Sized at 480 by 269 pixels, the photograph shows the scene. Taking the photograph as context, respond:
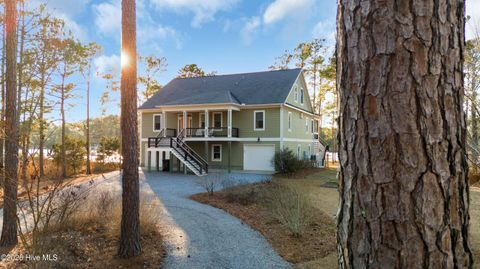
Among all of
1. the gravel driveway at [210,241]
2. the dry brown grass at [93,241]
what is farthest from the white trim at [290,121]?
the dry brown grass at [93,241]

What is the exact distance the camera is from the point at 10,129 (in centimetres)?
561

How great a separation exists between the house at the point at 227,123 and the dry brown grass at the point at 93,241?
463 inches

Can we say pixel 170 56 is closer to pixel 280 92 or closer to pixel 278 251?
pixel 280 92

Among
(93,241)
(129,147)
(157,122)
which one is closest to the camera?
(129,147)

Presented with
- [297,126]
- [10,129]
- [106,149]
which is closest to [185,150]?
[297,126]

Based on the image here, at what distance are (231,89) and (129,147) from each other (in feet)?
61.7

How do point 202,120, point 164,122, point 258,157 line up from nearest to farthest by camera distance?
point 258,157, point 164,122, point 202,120

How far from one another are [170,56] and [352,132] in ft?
108

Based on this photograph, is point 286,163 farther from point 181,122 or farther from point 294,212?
point 294,212

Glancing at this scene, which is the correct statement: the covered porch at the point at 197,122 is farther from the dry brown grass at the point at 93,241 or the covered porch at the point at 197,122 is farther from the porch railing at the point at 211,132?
the dry brown grass at the point at 93,241

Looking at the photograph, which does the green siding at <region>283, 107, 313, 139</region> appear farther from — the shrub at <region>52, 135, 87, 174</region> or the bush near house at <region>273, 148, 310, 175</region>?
the shrub at <region>52, 135, 87, 174</region>

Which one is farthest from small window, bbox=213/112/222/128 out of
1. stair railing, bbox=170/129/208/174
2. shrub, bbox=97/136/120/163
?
shrub, bbox=97/136/120/163

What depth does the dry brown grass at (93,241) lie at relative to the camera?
4.80 m

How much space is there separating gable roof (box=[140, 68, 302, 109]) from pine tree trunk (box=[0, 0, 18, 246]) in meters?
14.6
